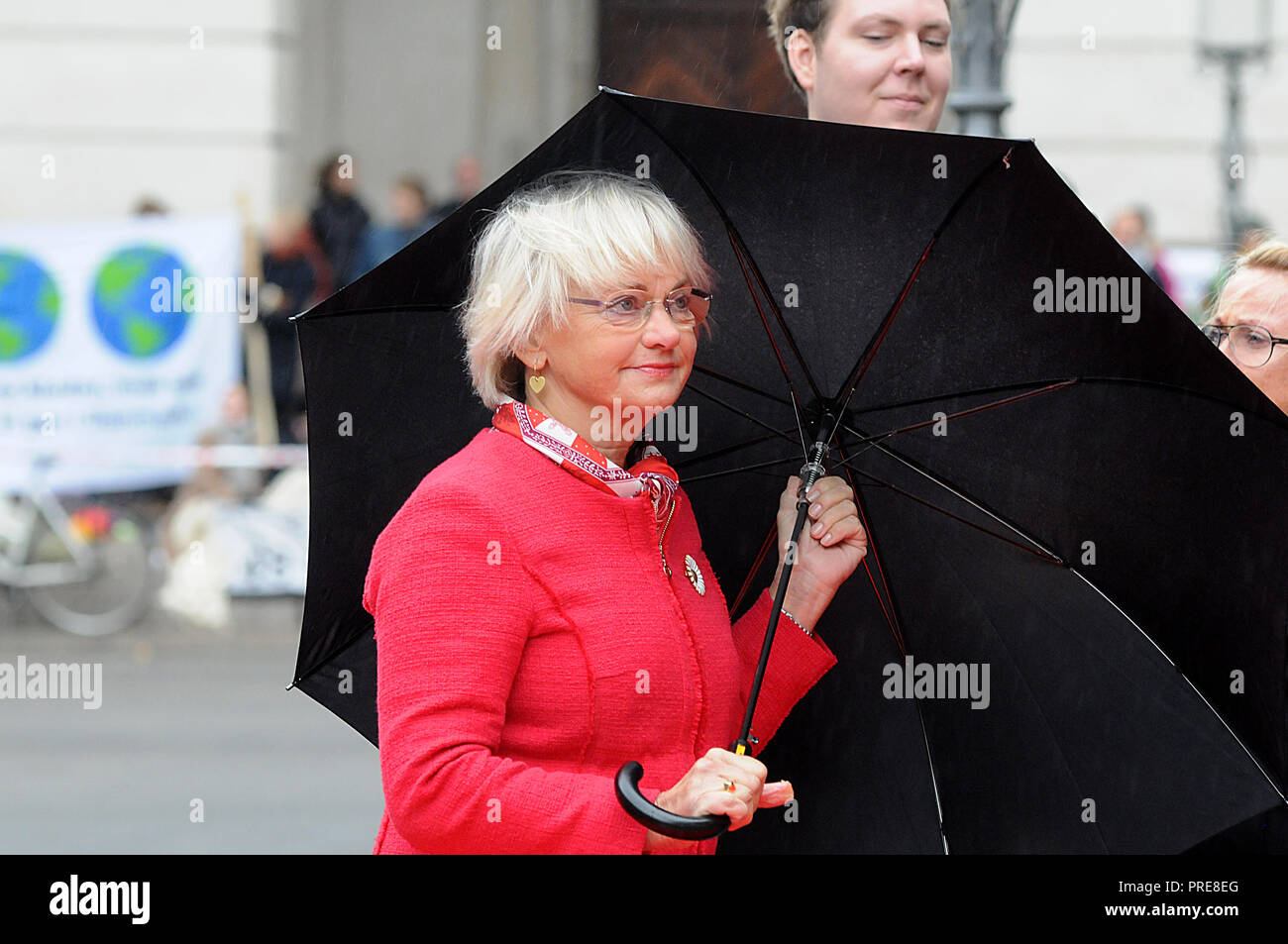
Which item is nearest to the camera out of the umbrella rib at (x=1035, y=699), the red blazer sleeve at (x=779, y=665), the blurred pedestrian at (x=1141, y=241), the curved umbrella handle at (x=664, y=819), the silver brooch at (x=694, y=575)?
the curved umbrella handle at (x=664, y=819)

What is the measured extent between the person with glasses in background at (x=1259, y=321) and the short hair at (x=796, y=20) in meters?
0.81

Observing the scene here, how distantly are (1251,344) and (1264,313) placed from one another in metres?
0.07

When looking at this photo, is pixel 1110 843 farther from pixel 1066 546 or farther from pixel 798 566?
pixel 798 566

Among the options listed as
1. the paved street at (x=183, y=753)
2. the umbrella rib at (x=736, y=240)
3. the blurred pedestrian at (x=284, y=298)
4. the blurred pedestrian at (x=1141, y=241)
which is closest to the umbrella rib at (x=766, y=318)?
the umbrella rib at (x=736, y=240)

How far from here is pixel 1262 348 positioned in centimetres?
354

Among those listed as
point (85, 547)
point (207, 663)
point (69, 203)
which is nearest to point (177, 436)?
point (85, 547)

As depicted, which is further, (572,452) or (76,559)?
(76,559)

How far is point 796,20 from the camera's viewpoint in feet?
12.2

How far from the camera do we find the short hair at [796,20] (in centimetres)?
363

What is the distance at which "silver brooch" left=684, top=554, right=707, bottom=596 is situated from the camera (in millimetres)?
2816

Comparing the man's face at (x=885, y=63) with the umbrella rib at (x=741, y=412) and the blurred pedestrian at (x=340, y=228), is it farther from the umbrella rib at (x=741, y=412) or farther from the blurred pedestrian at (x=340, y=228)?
the blurred pedestrian at (x=340, y=228)

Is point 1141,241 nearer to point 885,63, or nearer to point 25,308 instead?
point 25,308

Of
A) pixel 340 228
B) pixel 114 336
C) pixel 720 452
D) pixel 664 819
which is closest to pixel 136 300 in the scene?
pixel 114 336

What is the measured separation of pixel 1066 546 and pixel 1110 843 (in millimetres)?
530
